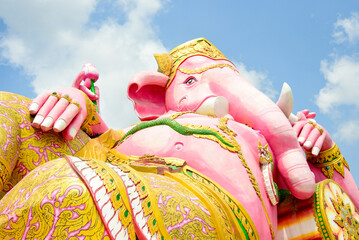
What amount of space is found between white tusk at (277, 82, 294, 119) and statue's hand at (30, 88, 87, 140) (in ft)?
4.15

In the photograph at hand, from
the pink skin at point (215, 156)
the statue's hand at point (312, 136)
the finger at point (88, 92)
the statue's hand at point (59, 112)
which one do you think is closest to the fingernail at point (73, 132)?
the statue's hand at point (59, 112)

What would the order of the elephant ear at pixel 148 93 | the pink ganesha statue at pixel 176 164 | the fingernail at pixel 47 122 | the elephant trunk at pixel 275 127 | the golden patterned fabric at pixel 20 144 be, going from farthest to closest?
the elephant ear at pixel 148 93 < the elephant trunk at pixel 275 127 < the fingernail at pixel 47 122 < the golden patterned fabric at pixel 20 144 < the pink ganesha statue at pixel 176 164

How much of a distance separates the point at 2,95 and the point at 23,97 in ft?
0.41

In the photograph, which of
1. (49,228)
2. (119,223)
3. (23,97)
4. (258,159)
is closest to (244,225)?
(258,159)

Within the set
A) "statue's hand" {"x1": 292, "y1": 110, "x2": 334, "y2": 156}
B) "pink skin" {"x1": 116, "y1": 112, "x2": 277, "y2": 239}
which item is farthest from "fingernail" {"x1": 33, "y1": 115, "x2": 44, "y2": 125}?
"statue's hand" {"x1": 292, "y1": 110, "x2": 334, "y2": 156}

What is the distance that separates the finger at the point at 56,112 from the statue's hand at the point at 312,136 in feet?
5.30

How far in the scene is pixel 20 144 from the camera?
2135 mm

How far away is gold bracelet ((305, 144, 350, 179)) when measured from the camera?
333cm

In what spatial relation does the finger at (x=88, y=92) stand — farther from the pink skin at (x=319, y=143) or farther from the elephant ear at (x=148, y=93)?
the pink skin at (x=319, y=143)

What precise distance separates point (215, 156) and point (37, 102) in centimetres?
90

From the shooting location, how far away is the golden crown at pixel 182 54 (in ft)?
10.3

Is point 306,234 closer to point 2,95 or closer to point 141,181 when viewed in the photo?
point 141,181

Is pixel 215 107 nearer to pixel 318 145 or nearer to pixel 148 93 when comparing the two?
pixel 148 93

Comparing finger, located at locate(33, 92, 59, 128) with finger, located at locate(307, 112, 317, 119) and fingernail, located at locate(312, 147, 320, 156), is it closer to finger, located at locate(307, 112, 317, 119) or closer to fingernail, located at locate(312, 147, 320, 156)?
fingernail, located at locate(312, 147, 320, 156)
